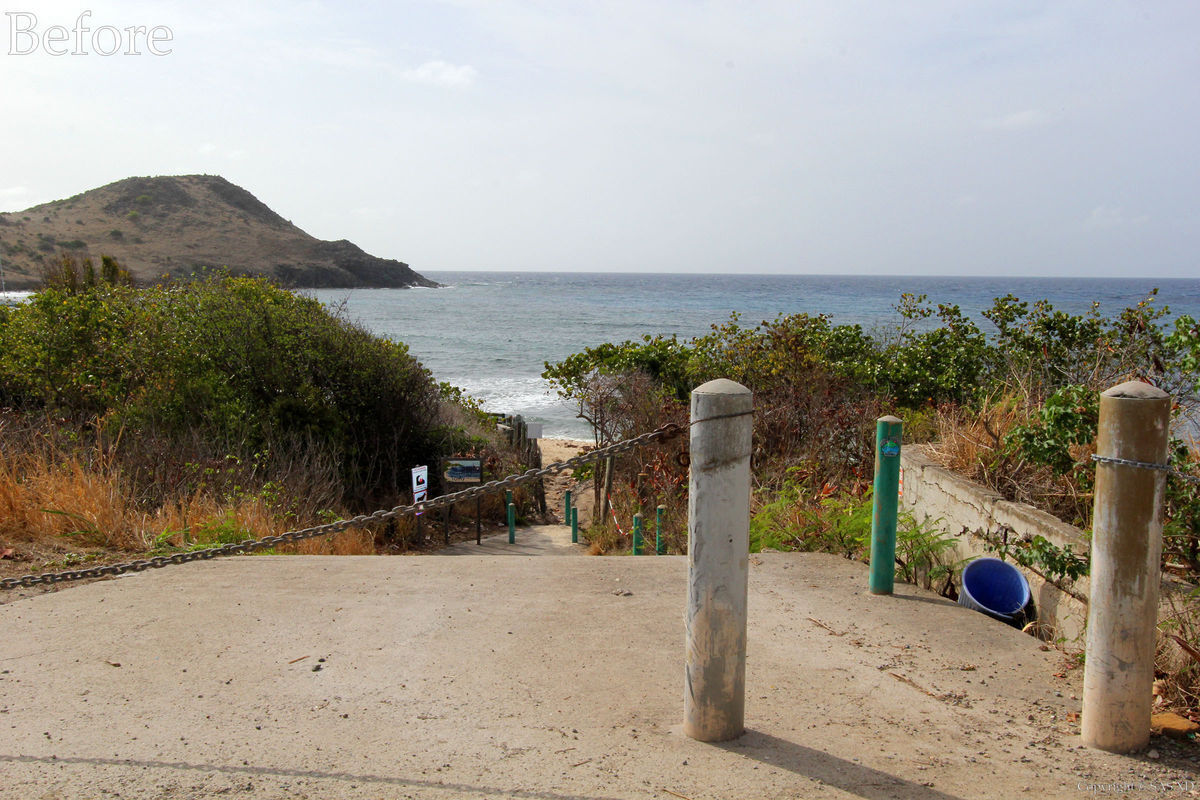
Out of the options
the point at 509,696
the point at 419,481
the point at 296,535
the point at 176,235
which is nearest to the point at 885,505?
the point at 509,696

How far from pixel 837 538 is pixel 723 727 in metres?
3.08

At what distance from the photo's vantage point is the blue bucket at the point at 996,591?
15.3ft

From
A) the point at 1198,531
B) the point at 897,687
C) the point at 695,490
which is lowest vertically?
the point at 897,687

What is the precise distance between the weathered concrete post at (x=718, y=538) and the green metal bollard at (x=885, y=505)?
1995 millimetres

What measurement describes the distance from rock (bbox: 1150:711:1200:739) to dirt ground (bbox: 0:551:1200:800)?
0.08 metres

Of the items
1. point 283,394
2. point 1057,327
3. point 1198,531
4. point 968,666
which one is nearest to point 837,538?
point 968,666

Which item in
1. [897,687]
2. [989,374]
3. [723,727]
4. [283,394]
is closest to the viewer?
[723,727]

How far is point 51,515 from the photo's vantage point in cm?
642

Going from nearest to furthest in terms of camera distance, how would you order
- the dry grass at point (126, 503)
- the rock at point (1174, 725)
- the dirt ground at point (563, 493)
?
the rock at point (1174, 725)
the dry grass at point (126, 503)
the dirt ground at point (563, 493)

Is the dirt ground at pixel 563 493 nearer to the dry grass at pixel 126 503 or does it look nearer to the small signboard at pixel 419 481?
the small signboard at pixel 419 481

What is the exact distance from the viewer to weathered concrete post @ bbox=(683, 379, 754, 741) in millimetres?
2984

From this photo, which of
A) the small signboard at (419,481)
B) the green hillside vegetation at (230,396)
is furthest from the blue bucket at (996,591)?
the small signboard at (419,481)

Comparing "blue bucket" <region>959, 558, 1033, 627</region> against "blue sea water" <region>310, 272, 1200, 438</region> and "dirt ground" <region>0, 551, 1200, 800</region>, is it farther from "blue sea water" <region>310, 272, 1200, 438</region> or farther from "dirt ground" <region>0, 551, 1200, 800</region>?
"blue sea water" <region>310, 272, 1200, 438</region>

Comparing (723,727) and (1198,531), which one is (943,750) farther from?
(1198,531)
